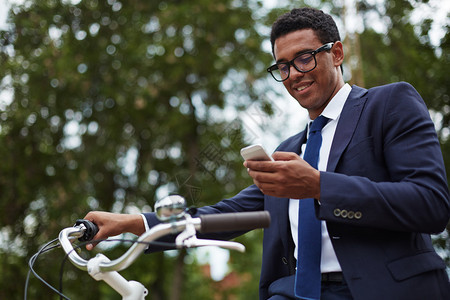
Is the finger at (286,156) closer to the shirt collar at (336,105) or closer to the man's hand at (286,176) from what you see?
the man's hand at (286,176)

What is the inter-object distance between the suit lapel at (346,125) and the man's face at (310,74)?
211 millimetres

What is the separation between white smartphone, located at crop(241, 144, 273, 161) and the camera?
6.93 feet

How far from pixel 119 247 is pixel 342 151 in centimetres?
1052

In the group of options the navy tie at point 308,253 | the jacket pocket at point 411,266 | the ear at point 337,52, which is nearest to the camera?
the jacket pocket at point 411,266

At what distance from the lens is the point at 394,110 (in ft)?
8.21

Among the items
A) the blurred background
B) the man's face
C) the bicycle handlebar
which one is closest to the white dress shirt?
the man's face

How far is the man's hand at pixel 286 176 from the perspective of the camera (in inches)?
84.4

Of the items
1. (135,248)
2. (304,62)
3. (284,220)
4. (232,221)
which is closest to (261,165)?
(232,221)

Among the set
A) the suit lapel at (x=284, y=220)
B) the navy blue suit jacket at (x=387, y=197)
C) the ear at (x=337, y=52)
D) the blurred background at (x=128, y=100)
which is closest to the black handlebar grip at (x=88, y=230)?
the suit lapel at (x=284, y=220)

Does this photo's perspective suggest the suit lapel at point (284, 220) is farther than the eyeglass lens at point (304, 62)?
No

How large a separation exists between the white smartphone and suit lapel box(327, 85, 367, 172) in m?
0.51

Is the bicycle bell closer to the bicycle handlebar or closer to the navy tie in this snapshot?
the bicycle handlebar

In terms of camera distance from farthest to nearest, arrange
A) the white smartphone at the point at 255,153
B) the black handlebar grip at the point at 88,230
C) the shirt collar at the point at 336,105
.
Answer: the shirt collar at the point at 336,105, the black handlebar grip at the point at 88,230, the white smartphone at the point at 255,153

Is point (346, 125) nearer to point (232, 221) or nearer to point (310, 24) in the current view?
point (310, 24)
